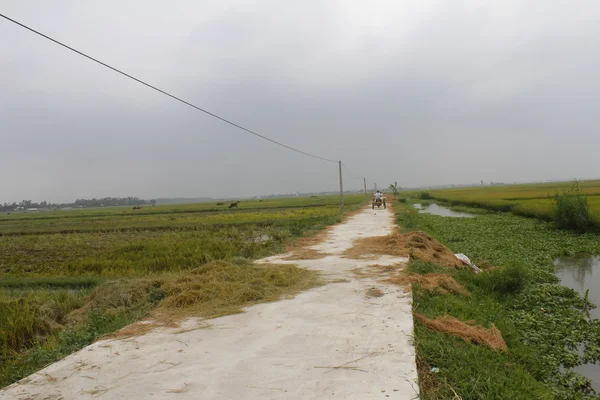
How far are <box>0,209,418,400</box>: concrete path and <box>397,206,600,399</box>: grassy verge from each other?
303mm

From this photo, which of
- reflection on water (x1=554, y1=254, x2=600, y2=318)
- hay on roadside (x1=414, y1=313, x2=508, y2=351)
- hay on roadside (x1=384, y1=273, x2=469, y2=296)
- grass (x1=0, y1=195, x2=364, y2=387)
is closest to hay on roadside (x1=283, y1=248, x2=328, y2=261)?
grass (x1=0, y1=195, x2=364, y2=387)

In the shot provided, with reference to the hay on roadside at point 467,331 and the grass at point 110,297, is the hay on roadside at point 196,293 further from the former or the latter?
the hay on roadside at point 467,331

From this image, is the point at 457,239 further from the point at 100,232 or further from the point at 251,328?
the point at 100,232

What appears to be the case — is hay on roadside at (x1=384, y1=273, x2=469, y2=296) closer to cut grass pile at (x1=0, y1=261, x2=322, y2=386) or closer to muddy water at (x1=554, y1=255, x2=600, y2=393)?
cut grass pile at (x1=0, y1=261, x2=322, y2=386)

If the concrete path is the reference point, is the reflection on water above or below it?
below

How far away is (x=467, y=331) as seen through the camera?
14.3 ft

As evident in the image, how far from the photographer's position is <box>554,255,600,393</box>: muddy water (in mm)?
7660

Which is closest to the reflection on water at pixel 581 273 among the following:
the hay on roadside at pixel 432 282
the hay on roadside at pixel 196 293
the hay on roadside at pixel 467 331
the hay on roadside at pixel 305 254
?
the hay on roadside at pixel 432 282

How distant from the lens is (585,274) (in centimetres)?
927

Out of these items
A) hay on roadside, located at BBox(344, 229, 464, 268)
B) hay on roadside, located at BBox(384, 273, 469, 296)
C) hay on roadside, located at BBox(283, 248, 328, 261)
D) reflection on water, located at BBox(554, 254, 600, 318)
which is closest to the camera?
hay on roadside, located at BBox(384, 273, 469, 296)

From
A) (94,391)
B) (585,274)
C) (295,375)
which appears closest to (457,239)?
(585,274)

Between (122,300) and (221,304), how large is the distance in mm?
1925

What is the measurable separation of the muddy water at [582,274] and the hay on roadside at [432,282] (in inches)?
86.3

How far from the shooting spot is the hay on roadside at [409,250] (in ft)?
29.3
